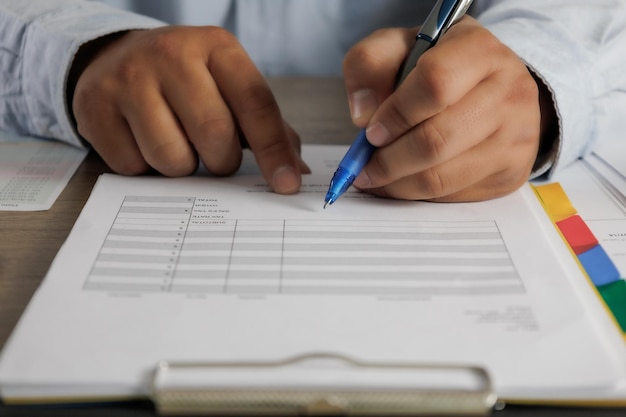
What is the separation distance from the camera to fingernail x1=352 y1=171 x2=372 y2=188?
45 cm

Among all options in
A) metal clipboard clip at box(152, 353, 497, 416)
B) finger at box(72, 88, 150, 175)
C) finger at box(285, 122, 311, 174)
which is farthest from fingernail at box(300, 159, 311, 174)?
metal clipboard clip at box(152, 353, 497, 416)

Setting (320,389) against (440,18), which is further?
(440,18)

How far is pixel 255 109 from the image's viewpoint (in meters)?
0.49

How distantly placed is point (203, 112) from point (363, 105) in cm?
13

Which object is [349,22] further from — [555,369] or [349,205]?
[555,369]

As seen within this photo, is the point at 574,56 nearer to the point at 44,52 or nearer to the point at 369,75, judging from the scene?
the point at 369,75

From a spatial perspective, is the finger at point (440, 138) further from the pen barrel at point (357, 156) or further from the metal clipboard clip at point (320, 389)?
the metal clipboard clip at point (320, 389)

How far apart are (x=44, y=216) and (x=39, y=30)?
23 centimetres

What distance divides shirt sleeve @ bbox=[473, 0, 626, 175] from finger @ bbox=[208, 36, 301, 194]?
0.21 m

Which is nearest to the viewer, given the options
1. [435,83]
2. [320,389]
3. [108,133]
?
[320,389]

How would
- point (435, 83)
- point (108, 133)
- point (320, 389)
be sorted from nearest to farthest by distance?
point (320, 389) < point (435, 83) < point (108, 133)

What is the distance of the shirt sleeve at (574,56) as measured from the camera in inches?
20.5

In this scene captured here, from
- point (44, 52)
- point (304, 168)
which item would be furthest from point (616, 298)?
point (44, 52)

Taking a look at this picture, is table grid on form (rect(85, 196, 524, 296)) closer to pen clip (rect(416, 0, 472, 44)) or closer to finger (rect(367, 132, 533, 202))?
finger (rect(367, 132, 533, 202))
